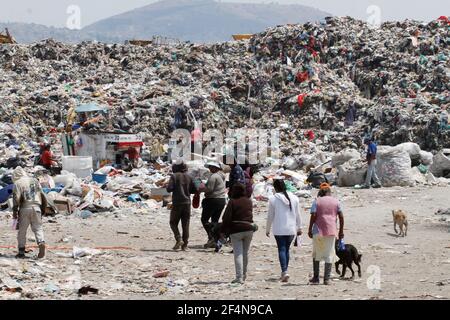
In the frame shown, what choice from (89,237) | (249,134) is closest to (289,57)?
(249,134)

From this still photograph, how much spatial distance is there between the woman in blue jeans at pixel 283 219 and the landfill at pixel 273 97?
7385 millimetres

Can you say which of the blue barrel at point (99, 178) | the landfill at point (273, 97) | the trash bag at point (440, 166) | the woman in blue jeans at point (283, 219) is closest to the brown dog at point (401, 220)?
the landfill at point (273, 97)

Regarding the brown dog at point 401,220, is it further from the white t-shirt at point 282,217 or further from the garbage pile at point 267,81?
the garbage pile at point 267,81

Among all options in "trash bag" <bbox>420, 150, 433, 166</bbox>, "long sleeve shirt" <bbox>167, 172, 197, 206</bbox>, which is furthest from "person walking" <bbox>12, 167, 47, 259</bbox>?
"trash bag" <bbox>420, 150, 433, 166</bbox>

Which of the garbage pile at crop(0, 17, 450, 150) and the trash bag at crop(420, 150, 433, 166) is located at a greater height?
the garbage pile at crop(0, 17, 450, 150)

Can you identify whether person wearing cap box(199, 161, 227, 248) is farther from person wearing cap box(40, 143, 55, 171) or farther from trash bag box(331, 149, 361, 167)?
person wearing cap box(40, 143, 55, 171)

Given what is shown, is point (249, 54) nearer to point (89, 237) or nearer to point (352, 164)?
point (352, 164)

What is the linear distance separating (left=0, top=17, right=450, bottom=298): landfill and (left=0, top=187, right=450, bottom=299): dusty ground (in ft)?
9.35

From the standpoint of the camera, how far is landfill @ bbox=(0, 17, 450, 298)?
19000 millimetres

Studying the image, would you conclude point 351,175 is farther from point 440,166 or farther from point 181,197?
point 181,197

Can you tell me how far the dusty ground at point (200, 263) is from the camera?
8141 mm

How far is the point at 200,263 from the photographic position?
10117 millimetres

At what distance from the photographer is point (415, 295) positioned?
783cm

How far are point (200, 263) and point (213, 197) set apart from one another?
1195mm
